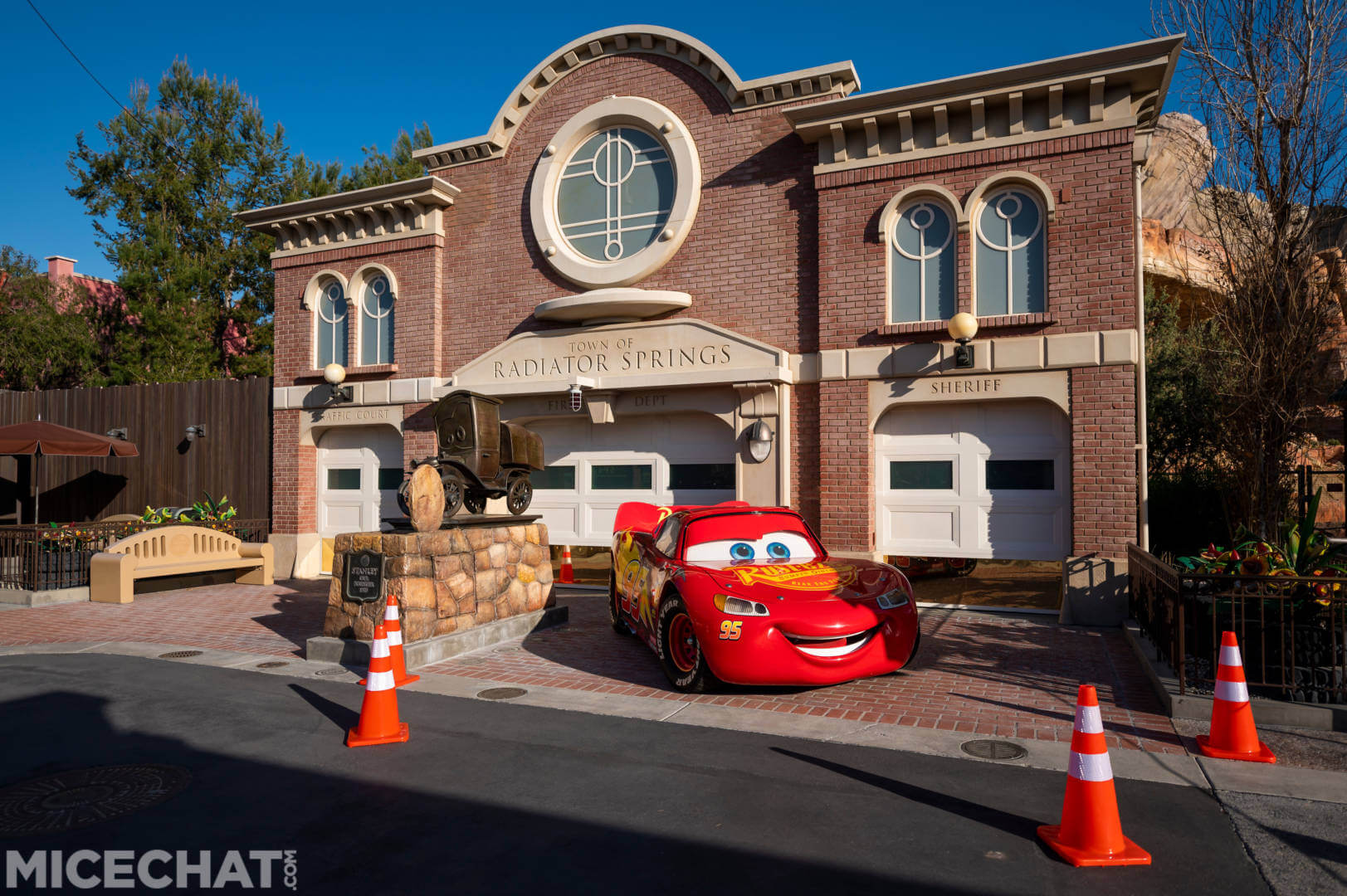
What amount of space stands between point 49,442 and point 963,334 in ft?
47.6

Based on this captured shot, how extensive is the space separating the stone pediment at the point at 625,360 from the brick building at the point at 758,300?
44 mm

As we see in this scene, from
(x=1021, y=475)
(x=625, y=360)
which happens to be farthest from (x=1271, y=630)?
(x=625, y=360)

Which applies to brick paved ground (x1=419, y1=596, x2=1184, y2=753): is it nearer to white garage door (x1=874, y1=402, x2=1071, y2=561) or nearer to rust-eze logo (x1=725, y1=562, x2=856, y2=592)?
rust-eze logo (x1=725, y1=562, x2=856, y2=592)

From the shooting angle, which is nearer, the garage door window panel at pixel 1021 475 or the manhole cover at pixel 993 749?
the manhole cover at pixel 993 749

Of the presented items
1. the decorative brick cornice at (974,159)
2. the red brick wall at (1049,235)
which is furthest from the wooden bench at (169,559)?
the decorative brick cornice at (974,159)

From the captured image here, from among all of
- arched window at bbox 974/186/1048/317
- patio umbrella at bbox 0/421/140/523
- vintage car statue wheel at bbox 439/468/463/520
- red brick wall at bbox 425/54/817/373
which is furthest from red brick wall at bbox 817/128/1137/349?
patio umbrella at bbox 0/421/140/523

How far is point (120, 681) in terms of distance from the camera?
6965mm

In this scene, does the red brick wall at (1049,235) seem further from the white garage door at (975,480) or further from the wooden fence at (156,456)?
the wooden fence at (156,456)

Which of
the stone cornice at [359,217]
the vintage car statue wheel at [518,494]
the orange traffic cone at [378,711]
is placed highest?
the stone cornice at [359,217]

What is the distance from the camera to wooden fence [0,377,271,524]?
52.3 feet

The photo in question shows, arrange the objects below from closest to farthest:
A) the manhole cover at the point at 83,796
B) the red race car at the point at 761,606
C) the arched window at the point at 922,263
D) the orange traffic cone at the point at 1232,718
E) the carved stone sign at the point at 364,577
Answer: the manhole cover at the point at 83,796, the orange traffic cone at the point at 1232,718, the red race car at the point at 761,606, the carved stone sign at the point at 364,577, the arched window at the point at 922,263

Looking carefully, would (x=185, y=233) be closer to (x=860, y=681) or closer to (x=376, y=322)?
(x=376, y=322)

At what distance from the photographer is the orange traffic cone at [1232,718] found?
481 cm

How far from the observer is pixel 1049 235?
10359 mm
